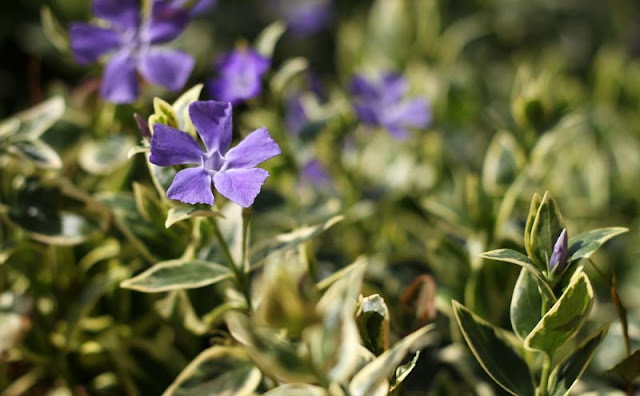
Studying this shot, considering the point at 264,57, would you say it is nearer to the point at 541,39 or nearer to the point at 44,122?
the point at 44,122

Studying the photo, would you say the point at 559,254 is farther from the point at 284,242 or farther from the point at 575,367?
the point at 284,242

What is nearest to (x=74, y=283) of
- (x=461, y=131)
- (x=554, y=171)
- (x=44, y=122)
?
(x=44, y=122)

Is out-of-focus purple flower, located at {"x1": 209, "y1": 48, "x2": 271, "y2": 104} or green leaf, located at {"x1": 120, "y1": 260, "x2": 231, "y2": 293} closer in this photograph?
green leaf, located at {"x1": 120, "y1": 260, "x2": 231, "y2": 293}

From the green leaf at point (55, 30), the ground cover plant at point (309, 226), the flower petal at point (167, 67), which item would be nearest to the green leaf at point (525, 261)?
the ground cover plant at point (309, 226)

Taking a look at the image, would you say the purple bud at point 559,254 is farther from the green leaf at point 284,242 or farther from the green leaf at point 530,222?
the green leaf at point 284,242

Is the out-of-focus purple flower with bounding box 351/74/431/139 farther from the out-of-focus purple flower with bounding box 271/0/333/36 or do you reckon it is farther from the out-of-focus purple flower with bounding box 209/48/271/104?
the out-of-focus purple flower with bounding box 271/0/333/36

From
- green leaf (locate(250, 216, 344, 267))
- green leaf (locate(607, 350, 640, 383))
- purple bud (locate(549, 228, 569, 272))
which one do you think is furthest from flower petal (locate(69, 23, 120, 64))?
green leaf (locate(607, 350, 640, 383))
